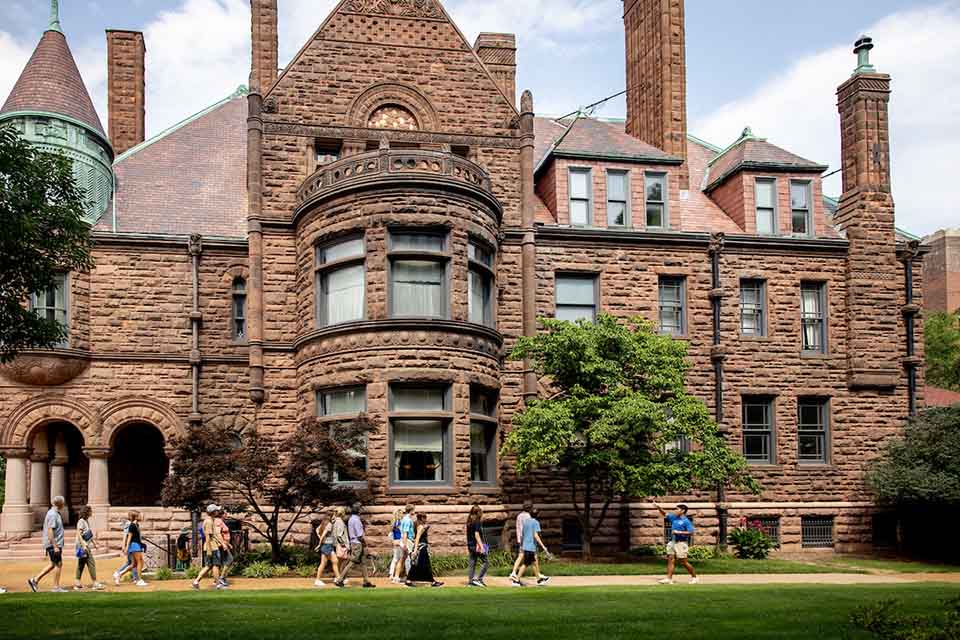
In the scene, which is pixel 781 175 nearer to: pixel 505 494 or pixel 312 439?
pixel 505 494

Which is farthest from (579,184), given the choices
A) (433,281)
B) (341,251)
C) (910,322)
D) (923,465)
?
(923,465)

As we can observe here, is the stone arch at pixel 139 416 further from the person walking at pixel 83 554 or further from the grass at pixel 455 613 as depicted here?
the grass at pixel 455 613

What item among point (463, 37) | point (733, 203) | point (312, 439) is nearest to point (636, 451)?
point (312, 439)

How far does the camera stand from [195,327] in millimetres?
28703

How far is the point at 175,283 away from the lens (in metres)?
29.2

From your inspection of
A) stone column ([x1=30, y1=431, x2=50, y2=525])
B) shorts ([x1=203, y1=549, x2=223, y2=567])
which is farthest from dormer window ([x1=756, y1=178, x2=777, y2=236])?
stone column ([x1=30, y1=431, x2=50, y2=525])

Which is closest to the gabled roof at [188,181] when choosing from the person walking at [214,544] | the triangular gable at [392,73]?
the triangular gable at [392,73]

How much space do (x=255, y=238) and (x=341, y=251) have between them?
9.35 feet

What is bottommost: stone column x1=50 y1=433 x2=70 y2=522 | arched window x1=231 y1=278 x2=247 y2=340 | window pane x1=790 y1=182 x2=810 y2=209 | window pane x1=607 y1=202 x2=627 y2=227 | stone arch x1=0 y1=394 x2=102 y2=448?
stone column x1=50 y1=433 x2=70 y2=522

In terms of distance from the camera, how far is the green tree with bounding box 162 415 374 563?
22234 millimetres

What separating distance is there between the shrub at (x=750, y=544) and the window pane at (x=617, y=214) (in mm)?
9474

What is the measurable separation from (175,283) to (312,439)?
8.88 metres

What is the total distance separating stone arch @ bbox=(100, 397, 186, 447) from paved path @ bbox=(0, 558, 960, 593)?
4.03 m

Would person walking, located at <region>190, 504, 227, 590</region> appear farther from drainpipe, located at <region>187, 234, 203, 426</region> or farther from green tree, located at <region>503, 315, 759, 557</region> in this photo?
drainpipe, located at <region>187, 234, 203, 426</region>
